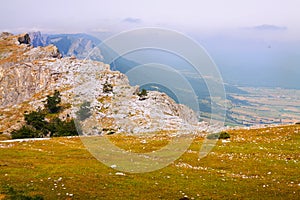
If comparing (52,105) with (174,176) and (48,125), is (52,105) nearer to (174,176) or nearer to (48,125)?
(48,125)

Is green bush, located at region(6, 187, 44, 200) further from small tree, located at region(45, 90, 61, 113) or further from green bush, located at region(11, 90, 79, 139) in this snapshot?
small tree, located at region(45, 90, 61, 113)

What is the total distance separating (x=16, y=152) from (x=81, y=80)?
407 feet

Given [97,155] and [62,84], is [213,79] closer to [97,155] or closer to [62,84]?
[97,155]

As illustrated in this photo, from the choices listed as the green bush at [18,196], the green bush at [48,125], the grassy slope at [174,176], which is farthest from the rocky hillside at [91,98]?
the green bush at [18,196]

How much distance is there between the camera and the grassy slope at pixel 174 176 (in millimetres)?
25812

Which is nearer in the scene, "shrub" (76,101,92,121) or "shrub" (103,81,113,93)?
"shrub" (76,101,92,121)

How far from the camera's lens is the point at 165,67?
1077 inches

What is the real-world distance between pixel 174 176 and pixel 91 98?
370 ft

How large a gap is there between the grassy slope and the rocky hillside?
1851 inches

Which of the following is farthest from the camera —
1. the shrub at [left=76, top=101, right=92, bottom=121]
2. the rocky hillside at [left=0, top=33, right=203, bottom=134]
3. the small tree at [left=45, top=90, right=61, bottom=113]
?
the small tree at [left=45, top=90, right=61, bottom=113]

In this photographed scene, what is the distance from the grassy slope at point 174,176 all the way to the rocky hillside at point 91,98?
47018mm

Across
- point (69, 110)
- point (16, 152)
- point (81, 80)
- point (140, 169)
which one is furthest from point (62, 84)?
point (140, 169)

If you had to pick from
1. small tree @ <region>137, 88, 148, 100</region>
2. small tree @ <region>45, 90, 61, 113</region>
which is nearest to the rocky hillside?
small tree @ <region>137, 88, 148, 100</region>

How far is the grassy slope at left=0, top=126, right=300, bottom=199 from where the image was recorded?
84.7 feet
